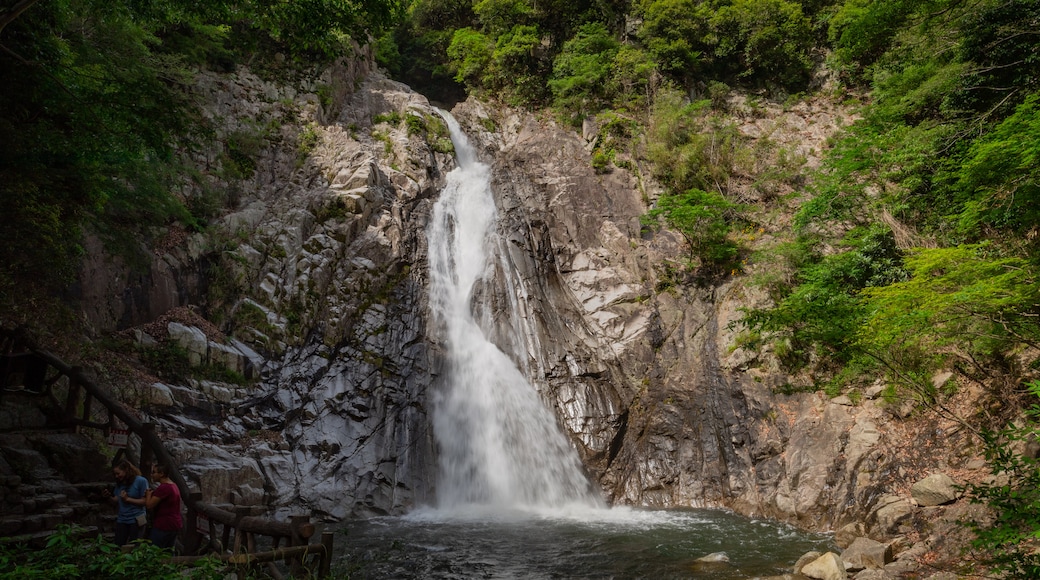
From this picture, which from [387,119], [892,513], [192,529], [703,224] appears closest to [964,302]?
[892,513]

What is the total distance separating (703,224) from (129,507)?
16.6 meters

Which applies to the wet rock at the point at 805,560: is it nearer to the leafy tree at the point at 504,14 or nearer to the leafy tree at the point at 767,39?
the leafy tree at the point at 767,39

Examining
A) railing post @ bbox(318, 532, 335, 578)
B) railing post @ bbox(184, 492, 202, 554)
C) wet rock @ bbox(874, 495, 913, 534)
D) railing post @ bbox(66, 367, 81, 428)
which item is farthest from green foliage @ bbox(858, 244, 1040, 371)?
railing post @ bbox(66, 367, 81, 428)

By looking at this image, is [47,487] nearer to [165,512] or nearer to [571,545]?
[165,512]

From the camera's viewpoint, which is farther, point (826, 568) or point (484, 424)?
point (484, 424)

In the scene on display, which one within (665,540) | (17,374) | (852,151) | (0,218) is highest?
(852,151)

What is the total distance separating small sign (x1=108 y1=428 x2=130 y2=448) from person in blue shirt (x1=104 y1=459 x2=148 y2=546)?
3.06m

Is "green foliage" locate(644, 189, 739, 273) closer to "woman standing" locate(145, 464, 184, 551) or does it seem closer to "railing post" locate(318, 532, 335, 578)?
"railing post" locate(318, 532, 335, 578)

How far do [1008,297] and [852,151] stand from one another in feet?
25.1

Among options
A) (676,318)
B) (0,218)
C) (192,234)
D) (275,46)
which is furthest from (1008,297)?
(275,46)

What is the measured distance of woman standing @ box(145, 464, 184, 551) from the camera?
605cm

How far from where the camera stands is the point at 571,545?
9938 millimetres

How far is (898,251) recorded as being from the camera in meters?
13.3

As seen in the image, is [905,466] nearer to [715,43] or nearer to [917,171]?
[917,171]
